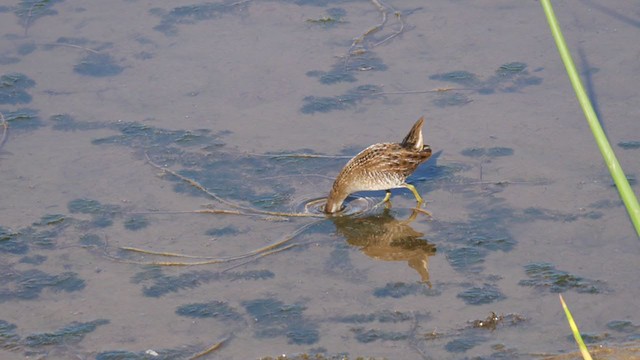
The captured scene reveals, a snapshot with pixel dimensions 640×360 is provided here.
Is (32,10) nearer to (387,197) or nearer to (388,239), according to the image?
(387,197)

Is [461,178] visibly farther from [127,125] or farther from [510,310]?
[127,125]

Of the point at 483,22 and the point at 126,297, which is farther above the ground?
the point at 483,22

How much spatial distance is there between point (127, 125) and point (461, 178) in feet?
10.5

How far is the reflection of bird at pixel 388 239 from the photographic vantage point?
23.9 feet

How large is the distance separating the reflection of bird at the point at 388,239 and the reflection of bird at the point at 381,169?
0.72 ft

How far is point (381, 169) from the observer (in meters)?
7.69

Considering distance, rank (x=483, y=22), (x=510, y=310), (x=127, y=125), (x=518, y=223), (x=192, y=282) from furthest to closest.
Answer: (x=483, y=22), (x=127, y=125), (x=518, y=223), (x=192, y=282), (x=510, y=310)

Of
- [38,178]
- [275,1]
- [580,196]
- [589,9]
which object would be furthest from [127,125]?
[589,9]

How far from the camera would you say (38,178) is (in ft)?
27.3

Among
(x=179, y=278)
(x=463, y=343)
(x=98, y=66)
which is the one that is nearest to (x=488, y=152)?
(x=463, y=343)

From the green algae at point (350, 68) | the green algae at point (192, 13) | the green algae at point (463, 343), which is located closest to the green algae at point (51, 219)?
the green algae at point (350, 68)

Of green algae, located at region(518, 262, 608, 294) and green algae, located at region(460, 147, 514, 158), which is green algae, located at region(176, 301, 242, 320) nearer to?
green algae, located at region(518, 262, 608, 294)

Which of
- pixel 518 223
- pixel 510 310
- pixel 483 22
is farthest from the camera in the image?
pixel 483 22

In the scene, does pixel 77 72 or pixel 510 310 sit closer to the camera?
pixel 510 310
